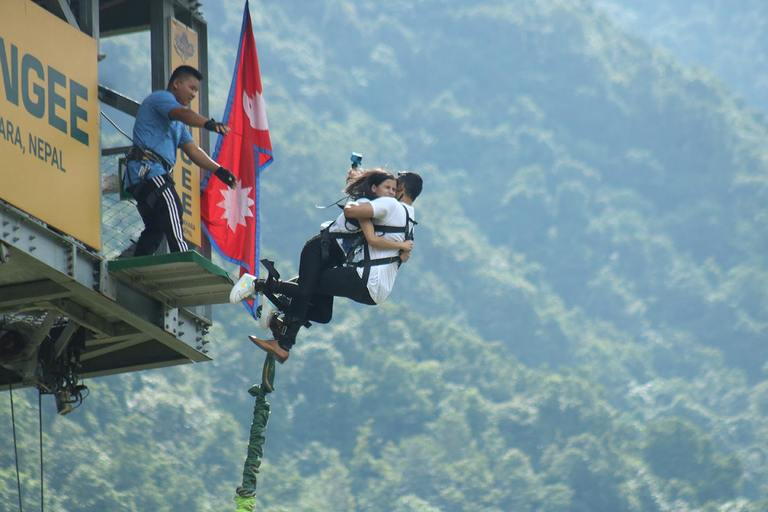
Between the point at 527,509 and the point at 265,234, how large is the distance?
3478 cm

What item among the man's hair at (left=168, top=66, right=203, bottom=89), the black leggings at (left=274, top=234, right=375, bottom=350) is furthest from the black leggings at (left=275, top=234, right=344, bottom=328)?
the man's hair at (left=168, top=66, right=203, bottom=89)

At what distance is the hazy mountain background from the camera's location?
262 ft

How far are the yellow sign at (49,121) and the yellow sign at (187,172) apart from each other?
133 cm

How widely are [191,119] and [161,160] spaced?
25.8 inches

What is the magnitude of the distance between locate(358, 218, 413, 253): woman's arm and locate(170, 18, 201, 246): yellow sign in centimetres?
285

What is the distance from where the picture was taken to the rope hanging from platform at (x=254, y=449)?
9.20 meters

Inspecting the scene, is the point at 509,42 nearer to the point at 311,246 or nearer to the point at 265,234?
the point at 265,234

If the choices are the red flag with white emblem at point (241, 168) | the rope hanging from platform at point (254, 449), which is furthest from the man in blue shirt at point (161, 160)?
the rope hanging from platform at point (254, 449)

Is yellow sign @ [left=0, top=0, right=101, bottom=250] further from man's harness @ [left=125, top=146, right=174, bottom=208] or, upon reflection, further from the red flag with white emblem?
the red flag with white emblem

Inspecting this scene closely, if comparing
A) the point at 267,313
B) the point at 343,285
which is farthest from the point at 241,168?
the point at 343,285

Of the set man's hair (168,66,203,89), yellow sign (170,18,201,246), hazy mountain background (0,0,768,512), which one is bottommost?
man's hair (168,66,203,89)

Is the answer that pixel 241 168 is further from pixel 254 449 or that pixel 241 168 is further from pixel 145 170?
pixel 254 449

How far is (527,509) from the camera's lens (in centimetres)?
8250

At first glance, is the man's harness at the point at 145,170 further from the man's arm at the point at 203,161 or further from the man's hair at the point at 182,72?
the man's hair at the point at 182,72
